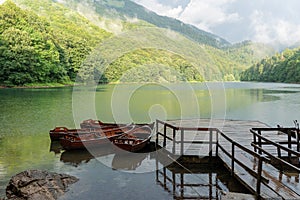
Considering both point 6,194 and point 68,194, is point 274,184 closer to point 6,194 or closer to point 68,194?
point 68,194

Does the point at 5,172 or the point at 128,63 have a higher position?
the point at 128,63

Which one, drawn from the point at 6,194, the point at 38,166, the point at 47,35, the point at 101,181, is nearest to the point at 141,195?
the point at 101,181

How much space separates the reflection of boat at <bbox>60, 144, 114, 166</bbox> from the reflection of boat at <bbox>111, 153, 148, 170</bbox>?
0.78 metres

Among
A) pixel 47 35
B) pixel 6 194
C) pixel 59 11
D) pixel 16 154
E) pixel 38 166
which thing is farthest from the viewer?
pixel 59 11

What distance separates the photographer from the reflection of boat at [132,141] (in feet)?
43.3

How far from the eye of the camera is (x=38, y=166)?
11.6 m

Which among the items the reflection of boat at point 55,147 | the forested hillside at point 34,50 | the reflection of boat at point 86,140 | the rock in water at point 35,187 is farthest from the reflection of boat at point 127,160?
the forested hillside at point 34,50

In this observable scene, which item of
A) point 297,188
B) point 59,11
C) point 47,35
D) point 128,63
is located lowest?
point 297,188

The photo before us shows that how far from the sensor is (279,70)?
400ft

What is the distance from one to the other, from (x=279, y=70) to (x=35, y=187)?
415ft

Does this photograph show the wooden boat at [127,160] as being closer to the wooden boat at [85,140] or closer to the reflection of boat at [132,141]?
the reflection of boat at [132,141]

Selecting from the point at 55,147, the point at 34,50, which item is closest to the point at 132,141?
the point at 55,147

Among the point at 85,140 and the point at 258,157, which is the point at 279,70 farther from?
the point at 258,157

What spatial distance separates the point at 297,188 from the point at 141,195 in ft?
13.0
